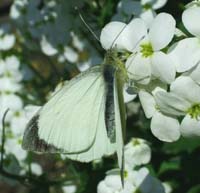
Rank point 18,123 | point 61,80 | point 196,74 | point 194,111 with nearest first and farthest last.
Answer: point 196,74
point 194,111
point 61,80
point 18,123

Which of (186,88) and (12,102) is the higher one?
(186,88)

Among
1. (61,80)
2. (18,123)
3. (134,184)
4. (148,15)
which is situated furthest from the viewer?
(18,123)

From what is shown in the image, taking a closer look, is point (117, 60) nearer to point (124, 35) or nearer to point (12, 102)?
point (124, 35)

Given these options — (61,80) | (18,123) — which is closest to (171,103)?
(61,80)

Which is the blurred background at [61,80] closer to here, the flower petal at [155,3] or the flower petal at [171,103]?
the flower petal at [155,3]

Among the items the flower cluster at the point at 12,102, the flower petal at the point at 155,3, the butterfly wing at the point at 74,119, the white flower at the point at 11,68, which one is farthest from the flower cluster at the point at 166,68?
the white flower at the point at 11,68

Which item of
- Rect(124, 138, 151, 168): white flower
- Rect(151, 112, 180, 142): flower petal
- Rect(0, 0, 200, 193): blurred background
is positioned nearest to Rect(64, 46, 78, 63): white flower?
Rect(0, 0, 200, 193): blurred background

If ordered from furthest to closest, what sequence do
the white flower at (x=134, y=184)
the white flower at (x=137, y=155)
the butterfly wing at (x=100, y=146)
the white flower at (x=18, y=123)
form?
the white flower at (x=18, y=123) → the white flower at (x=137, y=155) → the white flower at (x=134, y=184) → the butterfly wing at (x=100, y=146)

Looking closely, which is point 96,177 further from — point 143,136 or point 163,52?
point 163,52
